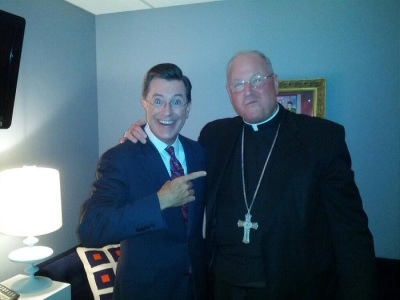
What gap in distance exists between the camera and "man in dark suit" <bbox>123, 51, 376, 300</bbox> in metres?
1.48

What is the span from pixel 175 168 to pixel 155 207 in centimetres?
34

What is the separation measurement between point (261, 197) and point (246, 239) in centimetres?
24

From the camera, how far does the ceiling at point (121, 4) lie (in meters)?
3.09

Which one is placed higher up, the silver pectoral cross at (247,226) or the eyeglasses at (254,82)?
the eyeglasses at (254,82)

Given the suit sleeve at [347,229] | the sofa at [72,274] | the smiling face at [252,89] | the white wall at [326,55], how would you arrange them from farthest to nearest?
the white wall at [326,55]
the sofa at [72,274]
the smiling face at [252,89]
the suit sleeve at [347,229]

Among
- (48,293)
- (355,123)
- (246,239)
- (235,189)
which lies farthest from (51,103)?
(355,123)

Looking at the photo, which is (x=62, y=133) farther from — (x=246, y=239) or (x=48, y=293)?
(x=246, y=239)

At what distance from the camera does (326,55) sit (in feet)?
9.28

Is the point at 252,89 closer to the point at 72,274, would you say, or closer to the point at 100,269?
the point at 100,269

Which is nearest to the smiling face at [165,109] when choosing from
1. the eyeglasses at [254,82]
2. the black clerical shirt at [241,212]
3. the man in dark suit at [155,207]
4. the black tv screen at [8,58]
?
the man in dark suit at [155,207]

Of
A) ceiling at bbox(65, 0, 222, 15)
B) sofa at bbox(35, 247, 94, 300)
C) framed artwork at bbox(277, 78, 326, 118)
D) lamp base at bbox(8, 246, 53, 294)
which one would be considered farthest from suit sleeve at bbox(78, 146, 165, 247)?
ceiling at bbox(65, 0, 222, 15)

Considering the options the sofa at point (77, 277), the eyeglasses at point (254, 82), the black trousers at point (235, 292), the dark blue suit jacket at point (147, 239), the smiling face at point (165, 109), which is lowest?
the sofa at point (77, 277)

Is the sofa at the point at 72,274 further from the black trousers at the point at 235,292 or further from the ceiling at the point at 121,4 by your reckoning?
the ceiling at the point at 121,4

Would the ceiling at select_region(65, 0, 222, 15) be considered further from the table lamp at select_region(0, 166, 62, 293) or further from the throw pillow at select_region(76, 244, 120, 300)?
the throw pillow at select_region(76, 244, 120, 300)
